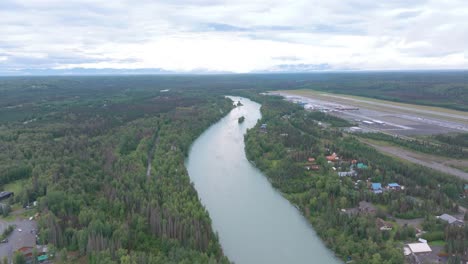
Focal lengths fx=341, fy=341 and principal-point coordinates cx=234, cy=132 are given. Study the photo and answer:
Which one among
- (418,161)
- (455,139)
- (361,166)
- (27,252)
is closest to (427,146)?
(455,139)

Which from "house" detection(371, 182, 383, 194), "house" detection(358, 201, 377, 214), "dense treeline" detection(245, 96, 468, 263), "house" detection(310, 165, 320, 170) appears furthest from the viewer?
"house" detection(310, 165, 320, 170)

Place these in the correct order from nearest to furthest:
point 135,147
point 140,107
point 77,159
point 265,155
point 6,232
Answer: point 6,232 < point 77,159 < point 265,155 < point 135,147 < point 140,107

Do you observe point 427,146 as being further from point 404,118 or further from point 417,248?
point 404,118

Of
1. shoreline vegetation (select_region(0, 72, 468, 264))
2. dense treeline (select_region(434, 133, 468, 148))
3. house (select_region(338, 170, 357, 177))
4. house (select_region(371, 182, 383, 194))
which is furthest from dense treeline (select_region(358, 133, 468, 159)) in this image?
house (select_region(371, 182, 383, 194))

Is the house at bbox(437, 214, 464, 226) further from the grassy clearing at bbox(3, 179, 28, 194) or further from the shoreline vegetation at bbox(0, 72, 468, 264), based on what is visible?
the grassy clearing at bbox(3, 179, 28, 194)

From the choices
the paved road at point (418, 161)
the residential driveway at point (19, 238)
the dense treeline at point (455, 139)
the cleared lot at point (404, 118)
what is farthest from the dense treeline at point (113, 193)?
the dense treeline at point (455, 139)

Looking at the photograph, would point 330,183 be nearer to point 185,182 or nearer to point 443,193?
point 443,193

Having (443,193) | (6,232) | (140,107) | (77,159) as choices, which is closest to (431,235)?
(443,193)
